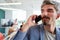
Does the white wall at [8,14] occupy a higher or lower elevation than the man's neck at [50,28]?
Answer: higher

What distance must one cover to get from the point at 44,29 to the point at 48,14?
0.14m

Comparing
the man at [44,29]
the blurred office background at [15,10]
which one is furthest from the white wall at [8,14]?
the man at [44,29]

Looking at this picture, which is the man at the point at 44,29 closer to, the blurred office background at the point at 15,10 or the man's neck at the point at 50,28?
the man's neck at the point at 50,28

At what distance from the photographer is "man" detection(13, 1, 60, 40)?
0.90 metres

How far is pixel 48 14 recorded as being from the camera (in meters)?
0.91

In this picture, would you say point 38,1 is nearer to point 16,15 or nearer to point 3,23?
point 16,15

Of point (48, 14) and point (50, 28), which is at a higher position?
point (48, 14)

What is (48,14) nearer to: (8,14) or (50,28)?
(50,28)

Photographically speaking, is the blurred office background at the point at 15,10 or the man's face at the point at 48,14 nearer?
the man's face at the point at 48,14

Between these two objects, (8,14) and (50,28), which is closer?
(50,28)

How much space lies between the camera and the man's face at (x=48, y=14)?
90 centimetres

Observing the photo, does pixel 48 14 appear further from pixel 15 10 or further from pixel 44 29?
pixel 15 10

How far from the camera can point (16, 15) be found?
3.75ft

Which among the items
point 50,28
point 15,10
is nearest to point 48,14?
point 50,28
